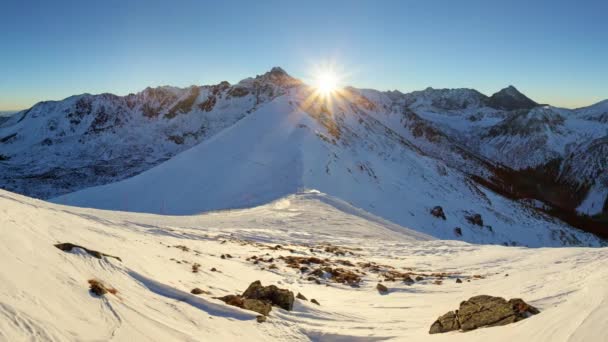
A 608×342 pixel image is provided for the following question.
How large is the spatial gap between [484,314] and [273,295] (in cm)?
519

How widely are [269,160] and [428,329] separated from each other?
5239cm

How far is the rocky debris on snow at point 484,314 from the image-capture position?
7.27 metres

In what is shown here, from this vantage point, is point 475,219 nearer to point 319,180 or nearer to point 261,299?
point 319,180

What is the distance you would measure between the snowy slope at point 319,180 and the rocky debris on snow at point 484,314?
122ft

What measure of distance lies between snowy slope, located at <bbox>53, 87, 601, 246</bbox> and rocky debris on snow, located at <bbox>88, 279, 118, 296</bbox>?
36882 mm

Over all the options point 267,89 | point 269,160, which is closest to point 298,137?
point 269,160

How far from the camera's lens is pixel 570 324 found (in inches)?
215

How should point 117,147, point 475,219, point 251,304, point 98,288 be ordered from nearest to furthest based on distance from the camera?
point 98,288
point 251,304
point 475,219
point 117,147

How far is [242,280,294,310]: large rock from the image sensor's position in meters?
9.85

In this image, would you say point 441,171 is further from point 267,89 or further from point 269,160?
point 267,89

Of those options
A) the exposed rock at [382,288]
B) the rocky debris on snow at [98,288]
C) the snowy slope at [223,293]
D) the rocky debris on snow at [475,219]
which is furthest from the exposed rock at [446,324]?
the rocky debris on snow at [475,219]

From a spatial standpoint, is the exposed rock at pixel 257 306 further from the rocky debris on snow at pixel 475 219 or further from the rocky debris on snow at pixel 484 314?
the rocky debris on snow at pixel 475 219

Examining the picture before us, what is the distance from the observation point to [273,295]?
397 inches

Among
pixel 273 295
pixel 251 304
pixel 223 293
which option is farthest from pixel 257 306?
pixel 223 293
